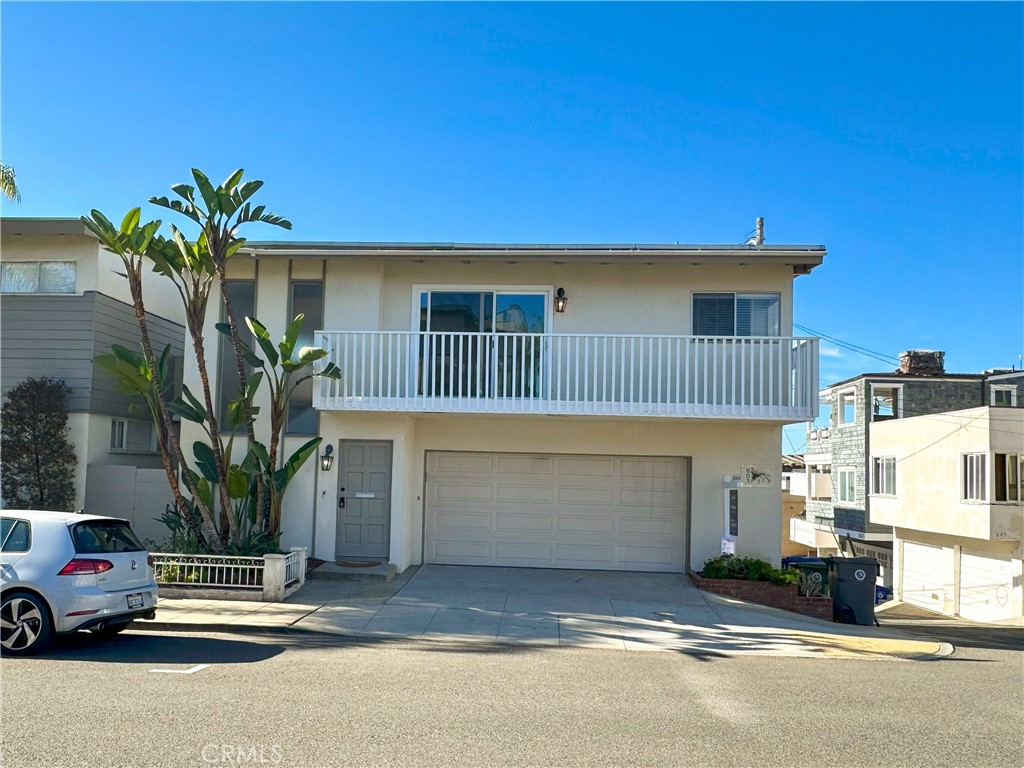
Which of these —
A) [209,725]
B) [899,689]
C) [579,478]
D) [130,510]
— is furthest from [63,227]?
[899,689]

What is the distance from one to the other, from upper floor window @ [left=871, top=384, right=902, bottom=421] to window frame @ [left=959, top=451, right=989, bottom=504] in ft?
25.6

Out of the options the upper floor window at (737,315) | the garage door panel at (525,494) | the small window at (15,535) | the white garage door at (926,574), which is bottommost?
the white garage door at (926,574)

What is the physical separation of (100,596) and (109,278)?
27.6ft

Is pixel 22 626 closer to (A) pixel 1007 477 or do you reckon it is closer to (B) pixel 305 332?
(B) pixel 305 332

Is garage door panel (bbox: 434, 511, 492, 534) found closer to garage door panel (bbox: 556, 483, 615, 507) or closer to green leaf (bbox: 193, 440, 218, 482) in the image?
garage door panel (bbox: 556, 483, 615, 507)

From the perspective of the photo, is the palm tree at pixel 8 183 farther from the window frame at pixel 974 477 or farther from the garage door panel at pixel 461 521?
the window frame at pixel 974 477

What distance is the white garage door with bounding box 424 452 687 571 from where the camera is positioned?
46.7 ft

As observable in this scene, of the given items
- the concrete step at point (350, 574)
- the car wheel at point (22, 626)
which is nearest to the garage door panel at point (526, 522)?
the concrete step at point (350, 574)

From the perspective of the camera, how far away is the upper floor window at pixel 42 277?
14461 millimetres

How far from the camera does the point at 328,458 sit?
44.8 feet

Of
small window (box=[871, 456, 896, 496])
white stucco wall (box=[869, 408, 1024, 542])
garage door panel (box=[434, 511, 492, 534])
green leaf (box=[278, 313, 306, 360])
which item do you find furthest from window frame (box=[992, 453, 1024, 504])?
green leaf (box=[278, 313, 306, 360])

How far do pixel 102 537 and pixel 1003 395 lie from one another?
33.1 metres

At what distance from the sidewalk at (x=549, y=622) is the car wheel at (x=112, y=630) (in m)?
0.40

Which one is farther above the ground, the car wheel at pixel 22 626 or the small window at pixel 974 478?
the small window at pixel 974 478
